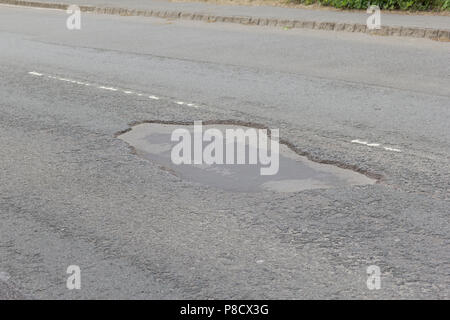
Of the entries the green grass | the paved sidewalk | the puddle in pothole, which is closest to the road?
the puddle in pothole

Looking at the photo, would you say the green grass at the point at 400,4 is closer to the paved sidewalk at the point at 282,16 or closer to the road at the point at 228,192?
the paved sidewalk at the point at 282,16

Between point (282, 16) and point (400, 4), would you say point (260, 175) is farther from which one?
point (400, 4)

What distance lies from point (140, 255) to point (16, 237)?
3.31 ft

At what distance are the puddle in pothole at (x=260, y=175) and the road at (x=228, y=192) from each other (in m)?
0.13

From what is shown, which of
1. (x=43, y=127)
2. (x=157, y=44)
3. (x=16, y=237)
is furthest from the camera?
(x=157, y=44)

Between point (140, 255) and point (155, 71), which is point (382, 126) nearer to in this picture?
point (140, 255)

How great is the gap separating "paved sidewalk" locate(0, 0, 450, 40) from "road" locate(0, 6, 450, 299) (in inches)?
44.0

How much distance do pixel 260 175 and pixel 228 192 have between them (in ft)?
1.46

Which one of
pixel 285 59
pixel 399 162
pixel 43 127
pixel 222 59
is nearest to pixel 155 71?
pixel 222 59

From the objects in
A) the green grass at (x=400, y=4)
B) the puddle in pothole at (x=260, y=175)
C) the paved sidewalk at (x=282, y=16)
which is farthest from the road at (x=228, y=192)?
the green grass at (x=400, y=4)

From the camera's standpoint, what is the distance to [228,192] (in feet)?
19.1

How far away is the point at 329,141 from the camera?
23.0 feet

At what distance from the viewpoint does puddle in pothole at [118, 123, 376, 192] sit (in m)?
5.90

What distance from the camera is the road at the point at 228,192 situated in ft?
14.5
